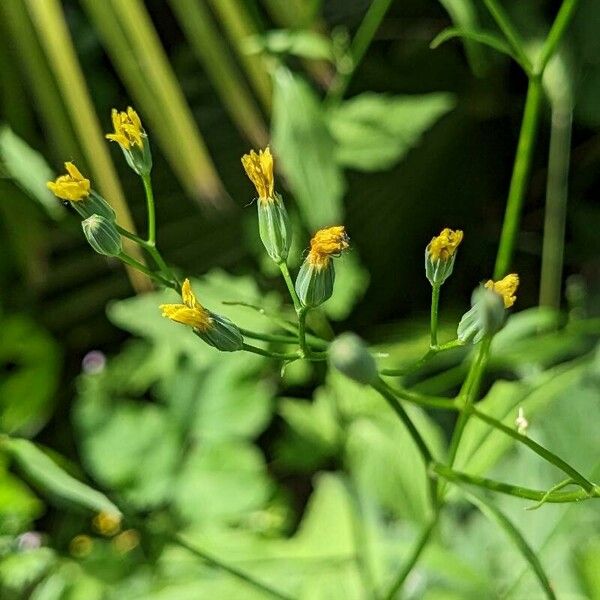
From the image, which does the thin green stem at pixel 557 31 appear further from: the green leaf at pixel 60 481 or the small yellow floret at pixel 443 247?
the green leaf at pixel 60 481

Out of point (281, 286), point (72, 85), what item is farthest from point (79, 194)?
point (281, 286)

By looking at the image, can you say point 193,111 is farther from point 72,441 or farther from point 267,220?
point 267,220

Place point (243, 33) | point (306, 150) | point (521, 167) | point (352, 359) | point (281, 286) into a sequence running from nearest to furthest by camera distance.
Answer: point (352, 359) < point (521, 167) < point (306, 150) < point (243, 33) < point (281, 286)

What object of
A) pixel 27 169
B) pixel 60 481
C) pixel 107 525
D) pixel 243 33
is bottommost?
pixel 107 525

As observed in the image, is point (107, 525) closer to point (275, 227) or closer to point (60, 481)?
point (60, 481)

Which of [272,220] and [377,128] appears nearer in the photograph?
[272,220]

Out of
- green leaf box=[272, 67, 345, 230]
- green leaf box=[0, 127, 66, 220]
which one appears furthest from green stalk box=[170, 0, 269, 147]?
green leaf box=[0, 127, 66, 220]
